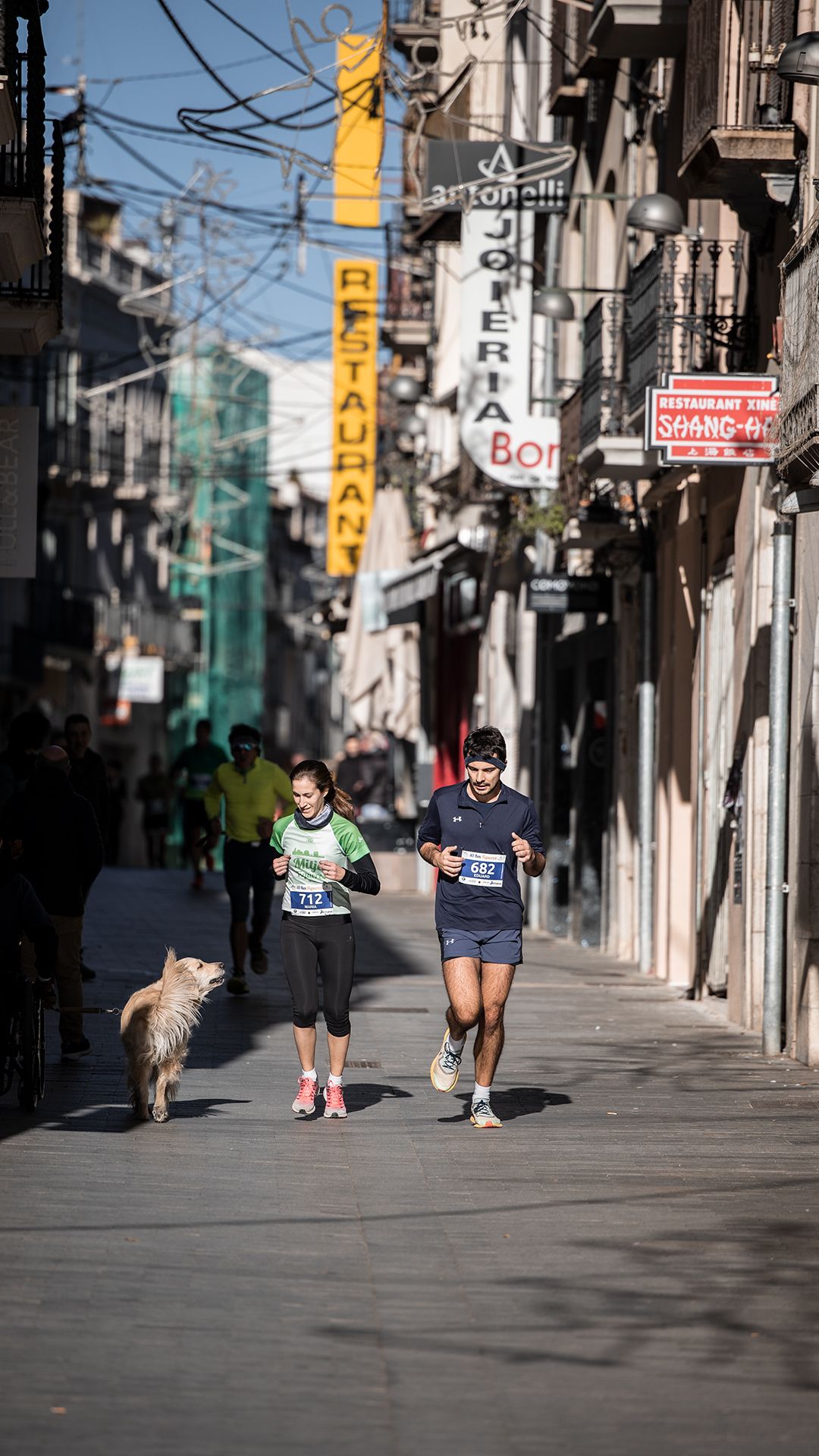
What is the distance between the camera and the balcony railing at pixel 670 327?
54.2ft

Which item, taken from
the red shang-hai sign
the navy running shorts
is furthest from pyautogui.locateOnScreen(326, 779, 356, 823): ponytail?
the red shang-hai sign

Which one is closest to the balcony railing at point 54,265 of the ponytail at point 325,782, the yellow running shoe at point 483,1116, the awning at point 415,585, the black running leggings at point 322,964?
the ponytail at point 325,782

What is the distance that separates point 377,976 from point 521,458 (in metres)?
6.96

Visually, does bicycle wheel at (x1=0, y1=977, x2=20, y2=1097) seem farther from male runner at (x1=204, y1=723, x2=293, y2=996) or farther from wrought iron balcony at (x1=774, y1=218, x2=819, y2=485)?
male runner at (x1=204, y1=723, x2=293, y2=996)

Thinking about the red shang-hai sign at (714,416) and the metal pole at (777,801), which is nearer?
the metal pole at (777,801)

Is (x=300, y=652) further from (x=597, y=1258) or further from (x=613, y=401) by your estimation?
(x=597, y=1258)

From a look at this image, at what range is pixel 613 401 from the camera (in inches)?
761

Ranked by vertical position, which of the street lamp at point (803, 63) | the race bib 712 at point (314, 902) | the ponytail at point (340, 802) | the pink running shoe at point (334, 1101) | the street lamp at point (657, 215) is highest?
the street lamp at point (657, 215)

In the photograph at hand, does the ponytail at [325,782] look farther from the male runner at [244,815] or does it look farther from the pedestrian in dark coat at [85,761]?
the pedestrian in dark coat at [85,761]

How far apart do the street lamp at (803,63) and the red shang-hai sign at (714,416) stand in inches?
99.4

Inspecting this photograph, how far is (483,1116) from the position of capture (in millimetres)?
10781

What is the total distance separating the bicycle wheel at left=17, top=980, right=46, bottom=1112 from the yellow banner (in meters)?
6.32

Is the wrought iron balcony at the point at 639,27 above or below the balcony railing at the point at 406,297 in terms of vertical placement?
below

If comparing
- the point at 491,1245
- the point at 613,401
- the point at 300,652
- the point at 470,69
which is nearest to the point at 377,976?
the point at 613,401
